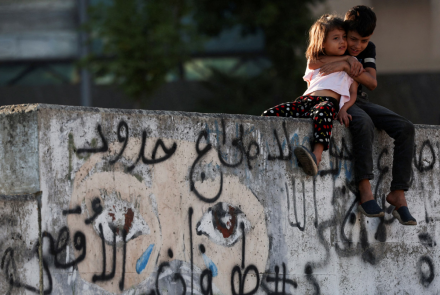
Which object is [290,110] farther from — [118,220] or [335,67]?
[118,220]

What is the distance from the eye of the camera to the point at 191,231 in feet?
10.4

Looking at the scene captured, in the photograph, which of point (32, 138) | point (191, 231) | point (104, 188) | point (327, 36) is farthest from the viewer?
point (327, 36)

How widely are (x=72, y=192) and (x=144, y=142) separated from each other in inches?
20.8

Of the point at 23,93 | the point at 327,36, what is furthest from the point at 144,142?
the point at 23,93

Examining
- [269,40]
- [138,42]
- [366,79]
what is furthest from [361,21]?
[269,40]

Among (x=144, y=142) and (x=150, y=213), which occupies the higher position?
(x=144, y=142)

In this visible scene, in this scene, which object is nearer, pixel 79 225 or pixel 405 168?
pixel 79 225

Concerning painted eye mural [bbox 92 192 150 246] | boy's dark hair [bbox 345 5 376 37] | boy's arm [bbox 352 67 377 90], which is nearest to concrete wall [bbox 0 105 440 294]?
painted eye mural [bbox 92 192 150 246]

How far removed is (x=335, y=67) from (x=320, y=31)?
303 millimetres

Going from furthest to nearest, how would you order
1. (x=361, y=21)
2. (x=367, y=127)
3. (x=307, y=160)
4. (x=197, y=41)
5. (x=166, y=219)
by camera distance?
1. (x=197, y=41)
2. (x=361, y=21)
3. (x=367, y=127)
4. (x=307, y=160)
5. (x=166, y=219)

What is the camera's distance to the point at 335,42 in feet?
12.9

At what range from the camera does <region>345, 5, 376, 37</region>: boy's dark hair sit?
12.7 ft

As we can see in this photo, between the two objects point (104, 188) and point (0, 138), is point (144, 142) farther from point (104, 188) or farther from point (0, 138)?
point (0, 138)

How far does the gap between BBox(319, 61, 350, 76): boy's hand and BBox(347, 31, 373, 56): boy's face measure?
0.49 ft
